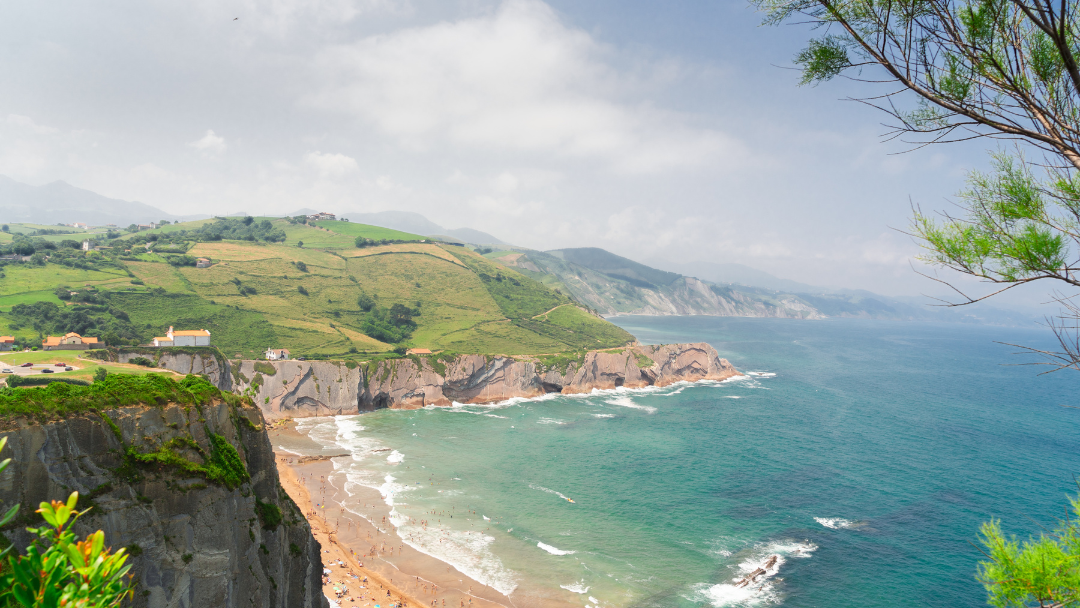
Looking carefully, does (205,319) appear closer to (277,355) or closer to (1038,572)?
(277,355)

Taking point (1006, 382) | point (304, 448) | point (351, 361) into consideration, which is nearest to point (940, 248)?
point (304, 448)

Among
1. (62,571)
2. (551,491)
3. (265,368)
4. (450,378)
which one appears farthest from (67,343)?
(62,571)

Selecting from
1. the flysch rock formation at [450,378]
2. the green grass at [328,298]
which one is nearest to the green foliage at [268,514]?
the flysch rock formation at [450,378]

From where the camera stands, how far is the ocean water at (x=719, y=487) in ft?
88.9

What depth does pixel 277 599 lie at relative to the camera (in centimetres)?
1683

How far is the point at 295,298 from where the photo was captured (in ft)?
283

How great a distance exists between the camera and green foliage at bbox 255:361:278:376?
186ft

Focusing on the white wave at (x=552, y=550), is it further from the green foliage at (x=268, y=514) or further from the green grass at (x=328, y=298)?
the green grass at (x=328, y=298)

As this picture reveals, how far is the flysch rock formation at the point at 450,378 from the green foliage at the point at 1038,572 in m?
61.0

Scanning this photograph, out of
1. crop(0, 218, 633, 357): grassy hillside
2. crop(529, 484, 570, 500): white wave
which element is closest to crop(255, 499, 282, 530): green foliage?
crop(529, 484, 570, 500): white wave

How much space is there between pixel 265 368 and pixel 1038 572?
209 feet

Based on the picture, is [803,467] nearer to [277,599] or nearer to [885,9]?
[277,599]

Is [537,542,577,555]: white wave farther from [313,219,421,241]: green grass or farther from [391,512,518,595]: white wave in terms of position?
[313,219,421,241]: green grass

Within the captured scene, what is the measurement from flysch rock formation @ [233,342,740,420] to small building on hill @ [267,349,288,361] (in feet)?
13.4
